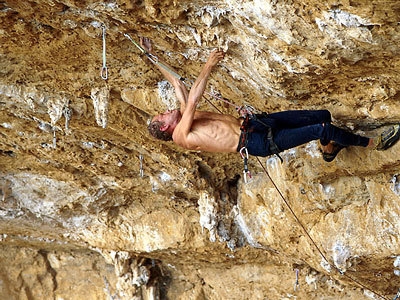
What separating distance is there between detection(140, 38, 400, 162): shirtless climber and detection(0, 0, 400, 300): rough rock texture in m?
0.27

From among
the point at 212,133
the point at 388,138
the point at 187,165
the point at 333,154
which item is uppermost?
the point at 388,138

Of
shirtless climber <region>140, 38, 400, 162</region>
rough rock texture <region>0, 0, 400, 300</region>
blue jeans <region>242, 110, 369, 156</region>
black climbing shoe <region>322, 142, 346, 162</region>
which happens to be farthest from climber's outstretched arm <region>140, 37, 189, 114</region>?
black climbing shoe <region>322, 142, 346, 162</region>

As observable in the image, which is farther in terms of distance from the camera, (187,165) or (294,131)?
(187,165)

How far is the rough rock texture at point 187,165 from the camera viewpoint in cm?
424

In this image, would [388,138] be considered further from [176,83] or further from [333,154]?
[176,83]

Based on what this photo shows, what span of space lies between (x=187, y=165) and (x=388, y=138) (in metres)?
2.57

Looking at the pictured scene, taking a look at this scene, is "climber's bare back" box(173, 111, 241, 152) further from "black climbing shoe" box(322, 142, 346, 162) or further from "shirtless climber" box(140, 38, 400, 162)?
"black climbing shoe" box(322, 142, 346, 162)

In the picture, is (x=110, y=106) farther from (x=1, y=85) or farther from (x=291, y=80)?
(x=291, y=80)

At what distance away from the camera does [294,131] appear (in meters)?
4.43

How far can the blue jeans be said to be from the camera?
173 inches

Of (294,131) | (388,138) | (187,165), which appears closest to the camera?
(294,131)

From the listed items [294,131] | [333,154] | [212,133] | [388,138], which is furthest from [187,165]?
[388,138]

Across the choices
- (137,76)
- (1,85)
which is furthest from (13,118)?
(137,76)

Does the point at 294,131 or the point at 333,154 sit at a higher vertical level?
the point at 294,131
